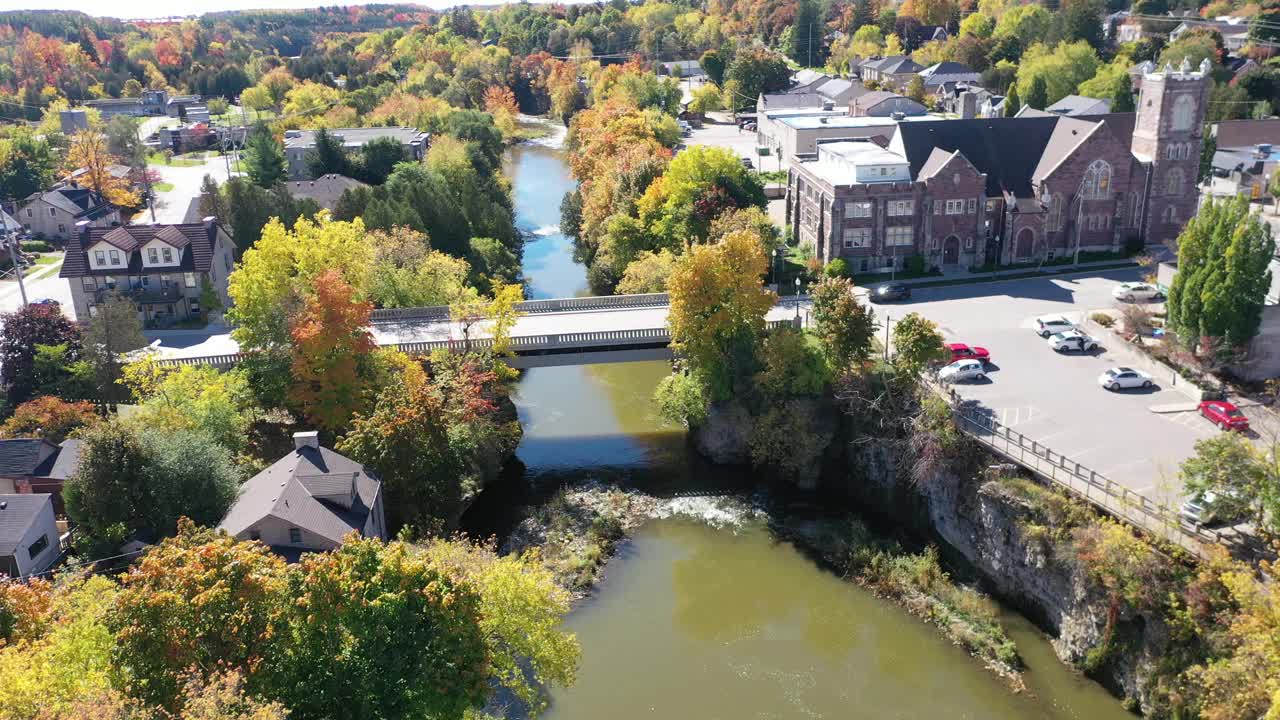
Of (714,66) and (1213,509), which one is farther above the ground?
(714,66)

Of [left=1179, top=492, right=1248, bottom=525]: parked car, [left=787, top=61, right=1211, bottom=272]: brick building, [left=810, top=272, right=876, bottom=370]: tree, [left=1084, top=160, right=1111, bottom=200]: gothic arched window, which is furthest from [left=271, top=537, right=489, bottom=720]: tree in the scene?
[left=1084, top=160, right=1111, bottom=200]: gothic arched window

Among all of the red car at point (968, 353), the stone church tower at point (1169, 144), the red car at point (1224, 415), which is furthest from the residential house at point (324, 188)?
the red car at point (1224, 415)

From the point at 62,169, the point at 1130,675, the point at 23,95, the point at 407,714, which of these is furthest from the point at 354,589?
the point at 23,95

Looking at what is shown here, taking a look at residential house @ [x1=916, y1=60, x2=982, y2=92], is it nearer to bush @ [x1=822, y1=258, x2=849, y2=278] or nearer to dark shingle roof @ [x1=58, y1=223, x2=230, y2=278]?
bush @ [x1=822, y1=258, x2=849, y2=278]

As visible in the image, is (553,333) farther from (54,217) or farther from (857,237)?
(54,217)

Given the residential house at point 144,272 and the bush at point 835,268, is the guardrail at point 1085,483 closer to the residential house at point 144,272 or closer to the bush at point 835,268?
the bush at point 835,268

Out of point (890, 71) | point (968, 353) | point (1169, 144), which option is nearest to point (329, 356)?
point (968, 353)

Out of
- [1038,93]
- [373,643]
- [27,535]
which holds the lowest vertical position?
[27,535]

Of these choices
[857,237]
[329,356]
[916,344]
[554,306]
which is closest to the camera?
[916,344]
